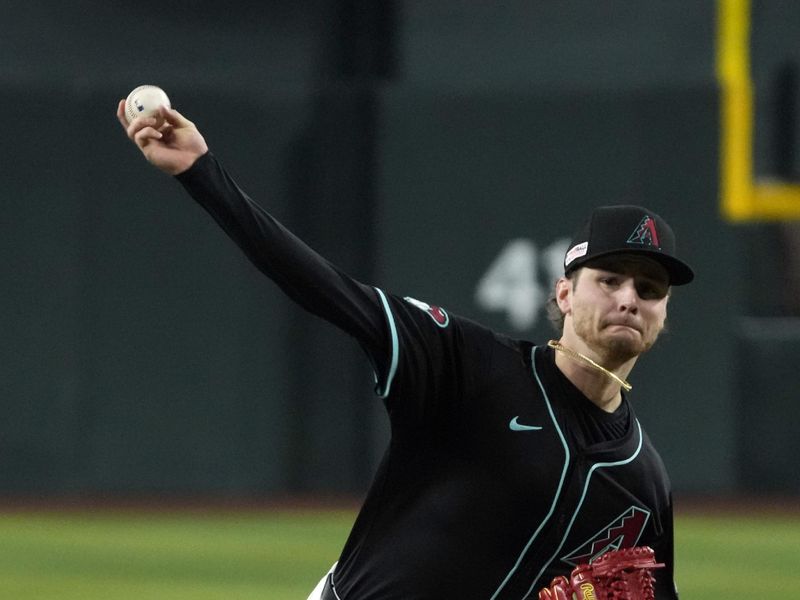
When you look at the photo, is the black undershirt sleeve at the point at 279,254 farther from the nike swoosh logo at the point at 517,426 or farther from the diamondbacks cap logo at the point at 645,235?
the diamondbacks cap logo at the point at 645,235

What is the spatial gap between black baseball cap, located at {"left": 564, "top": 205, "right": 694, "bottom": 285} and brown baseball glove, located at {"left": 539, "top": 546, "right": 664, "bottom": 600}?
617 millimetres

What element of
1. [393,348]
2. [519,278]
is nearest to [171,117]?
[393,348]

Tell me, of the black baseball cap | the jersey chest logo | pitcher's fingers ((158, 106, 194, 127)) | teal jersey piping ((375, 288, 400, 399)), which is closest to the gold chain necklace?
the black baseball cap

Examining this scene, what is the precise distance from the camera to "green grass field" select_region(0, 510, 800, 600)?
759cm

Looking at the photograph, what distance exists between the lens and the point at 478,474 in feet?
10.9

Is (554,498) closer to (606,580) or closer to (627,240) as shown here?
(606,580)

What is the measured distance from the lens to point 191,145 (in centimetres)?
293

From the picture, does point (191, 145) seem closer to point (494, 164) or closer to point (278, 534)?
point (278, 534)

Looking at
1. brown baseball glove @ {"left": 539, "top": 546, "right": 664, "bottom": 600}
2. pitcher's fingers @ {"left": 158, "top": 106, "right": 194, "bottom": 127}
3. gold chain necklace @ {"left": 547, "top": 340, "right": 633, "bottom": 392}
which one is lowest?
brown baseball glove @ {"left": 539, "top": 546, "right": 664, "bottom": 600}

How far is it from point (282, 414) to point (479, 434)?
28.1 feet

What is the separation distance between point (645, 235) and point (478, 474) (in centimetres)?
63

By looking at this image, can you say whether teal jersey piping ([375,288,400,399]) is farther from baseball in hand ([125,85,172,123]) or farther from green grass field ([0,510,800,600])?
green grass field ([0,510,800,600])

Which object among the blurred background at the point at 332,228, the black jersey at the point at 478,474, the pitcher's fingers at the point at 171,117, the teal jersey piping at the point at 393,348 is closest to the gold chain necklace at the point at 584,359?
the black jersey at the point at 478,474

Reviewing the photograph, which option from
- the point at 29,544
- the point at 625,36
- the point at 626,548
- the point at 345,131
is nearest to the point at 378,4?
the point at 345,131
